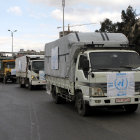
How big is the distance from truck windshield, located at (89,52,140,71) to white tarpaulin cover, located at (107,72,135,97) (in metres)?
0.34

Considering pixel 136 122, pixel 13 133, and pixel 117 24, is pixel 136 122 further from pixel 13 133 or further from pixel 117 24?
pixel 117 24

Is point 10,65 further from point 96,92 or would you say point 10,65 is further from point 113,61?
point 96,92

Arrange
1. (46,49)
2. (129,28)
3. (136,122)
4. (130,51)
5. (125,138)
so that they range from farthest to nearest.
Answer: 1. (129,28)
2. (46,49)
3. (130,51)
4. (136,122)
5. (125,138)

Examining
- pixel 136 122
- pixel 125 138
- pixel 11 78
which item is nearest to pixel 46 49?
pixel 136 122

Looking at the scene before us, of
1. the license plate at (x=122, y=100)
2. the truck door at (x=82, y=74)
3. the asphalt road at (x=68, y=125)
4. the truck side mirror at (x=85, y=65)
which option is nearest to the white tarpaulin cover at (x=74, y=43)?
the truck door at (x=82, y=74)

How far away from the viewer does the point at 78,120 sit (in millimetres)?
9578

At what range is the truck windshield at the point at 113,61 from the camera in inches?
386

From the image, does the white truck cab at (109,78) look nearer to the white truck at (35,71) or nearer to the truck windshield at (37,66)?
the white truck at (35,71)

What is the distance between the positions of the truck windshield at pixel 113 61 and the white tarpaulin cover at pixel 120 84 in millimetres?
341

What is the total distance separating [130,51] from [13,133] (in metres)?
4.99

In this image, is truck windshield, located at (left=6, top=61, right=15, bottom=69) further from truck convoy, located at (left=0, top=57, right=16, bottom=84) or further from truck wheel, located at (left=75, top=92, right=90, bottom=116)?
truck wheel, located at (left=75, top=92, right=90, bottom=116)

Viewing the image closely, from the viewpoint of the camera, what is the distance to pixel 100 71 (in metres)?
9.51

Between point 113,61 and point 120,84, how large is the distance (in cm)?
85

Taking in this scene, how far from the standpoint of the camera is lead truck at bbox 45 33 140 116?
9438mm
